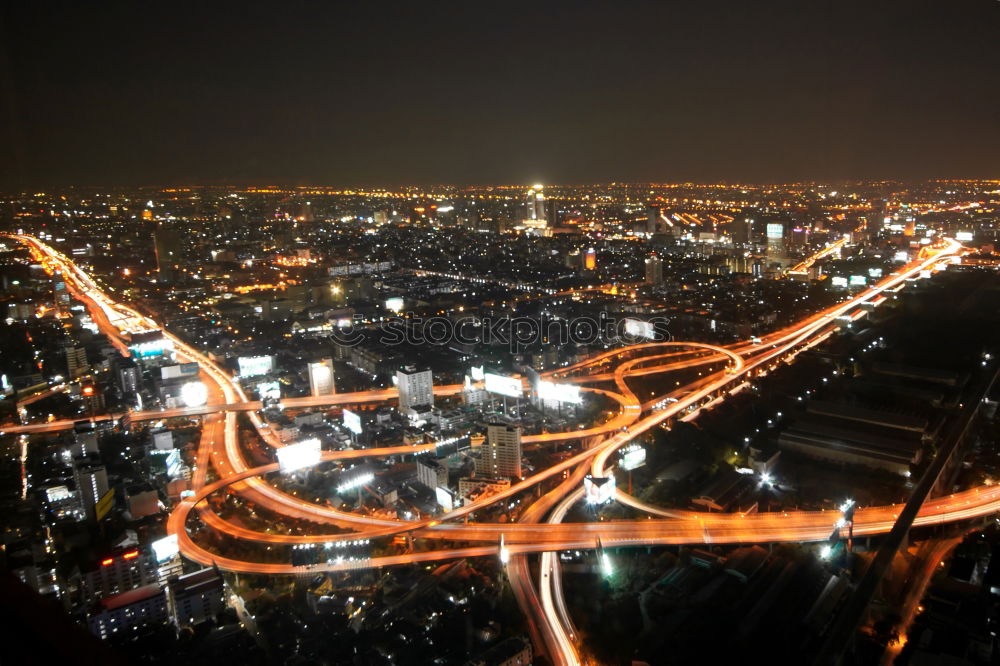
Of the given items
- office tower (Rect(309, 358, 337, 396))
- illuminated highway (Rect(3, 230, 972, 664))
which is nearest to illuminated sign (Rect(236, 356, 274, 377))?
illuminated highway (Rect(3, 230, 972, 664))

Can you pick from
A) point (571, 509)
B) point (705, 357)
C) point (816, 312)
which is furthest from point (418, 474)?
point (816, 312)

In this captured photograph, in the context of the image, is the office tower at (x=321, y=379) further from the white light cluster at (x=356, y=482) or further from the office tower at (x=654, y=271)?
the office tower at (x=654, y=271)

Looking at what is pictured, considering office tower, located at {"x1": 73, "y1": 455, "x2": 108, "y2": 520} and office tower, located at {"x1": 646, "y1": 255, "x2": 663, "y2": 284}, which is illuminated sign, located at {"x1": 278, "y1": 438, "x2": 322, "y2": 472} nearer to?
office tower, located at {"x1": 73, "y1": 455, "x2": 108, "y2": 520}

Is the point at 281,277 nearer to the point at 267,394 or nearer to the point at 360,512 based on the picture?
the point at 267,394

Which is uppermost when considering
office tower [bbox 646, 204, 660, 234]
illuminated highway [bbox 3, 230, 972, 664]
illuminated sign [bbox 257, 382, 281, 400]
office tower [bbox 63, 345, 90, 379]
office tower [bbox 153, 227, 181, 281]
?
office tower [bbox 153, 227, 181, 281]

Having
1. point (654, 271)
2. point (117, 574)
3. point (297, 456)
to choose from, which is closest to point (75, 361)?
point (297, 456)

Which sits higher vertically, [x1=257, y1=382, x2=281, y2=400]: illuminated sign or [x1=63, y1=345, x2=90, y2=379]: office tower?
[x1=63, y1=345, x2=90, y2=379]: office tower
